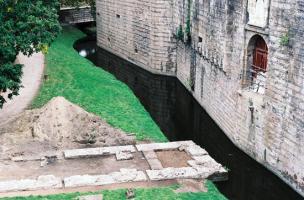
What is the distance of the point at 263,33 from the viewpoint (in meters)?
14.1

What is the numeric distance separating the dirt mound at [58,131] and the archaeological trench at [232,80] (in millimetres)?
3522

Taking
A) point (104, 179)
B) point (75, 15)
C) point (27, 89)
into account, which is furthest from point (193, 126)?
point (75, 15)

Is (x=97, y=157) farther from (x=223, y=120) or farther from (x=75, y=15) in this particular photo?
(x=75, y=15)

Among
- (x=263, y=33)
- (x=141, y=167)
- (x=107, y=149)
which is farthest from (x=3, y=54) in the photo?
(x=263, y=33)

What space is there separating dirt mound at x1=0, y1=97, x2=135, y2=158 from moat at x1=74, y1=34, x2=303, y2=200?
3150 millimetres

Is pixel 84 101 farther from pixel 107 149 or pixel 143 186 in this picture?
pixel 143 186

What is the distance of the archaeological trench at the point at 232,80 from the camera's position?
42.2 ft

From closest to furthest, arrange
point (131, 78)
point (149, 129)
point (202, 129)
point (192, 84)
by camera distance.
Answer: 1. point (149, 129)
2. point (202, 129)
3. point (192, 84)
4. point (131, 78)

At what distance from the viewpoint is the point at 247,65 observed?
15.5 metres

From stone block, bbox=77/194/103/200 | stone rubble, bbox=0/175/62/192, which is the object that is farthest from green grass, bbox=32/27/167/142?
stone block, bbox=77/194/103/200

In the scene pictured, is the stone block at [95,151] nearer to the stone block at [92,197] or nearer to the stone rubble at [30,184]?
the stone rubble at [30,184]

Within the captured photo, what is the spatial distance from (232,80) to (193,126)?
3.12m

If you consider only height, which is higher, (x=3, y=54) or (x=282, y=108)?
(x=3, y=54)

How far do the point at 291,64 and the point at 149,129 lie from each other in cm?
564
